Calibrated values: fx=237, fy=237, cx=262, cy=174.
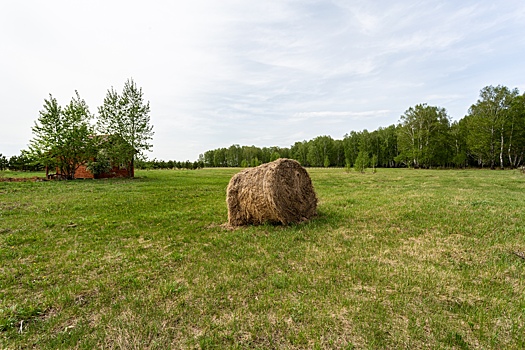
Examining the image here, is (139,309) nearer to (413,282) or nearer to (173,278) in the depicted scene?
(173,278)

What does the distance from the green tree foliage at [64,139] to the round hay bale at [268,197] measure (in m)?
25.8

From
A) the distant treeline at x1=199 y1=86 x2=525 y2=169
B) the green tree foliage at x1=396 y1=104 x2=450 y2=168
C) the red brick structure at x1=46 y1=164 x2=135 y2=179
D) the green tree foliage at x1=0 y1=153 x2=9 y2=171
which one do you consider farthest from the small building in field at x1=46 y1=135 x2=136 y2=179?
the green tree foliage at x1=396 y1=104 x2=450 y2=168

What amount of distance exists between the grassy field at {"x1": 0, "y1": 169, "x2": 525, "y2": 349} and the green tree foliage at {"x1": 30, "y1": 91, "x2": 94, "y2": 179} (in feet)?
69.9

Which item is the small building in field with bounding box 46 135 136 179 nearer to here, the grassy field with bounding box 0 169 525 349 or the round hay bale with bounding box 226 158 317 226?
the grassy field with bounding box 0 169 525 349

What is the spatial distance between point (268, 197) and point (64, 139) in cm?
2768

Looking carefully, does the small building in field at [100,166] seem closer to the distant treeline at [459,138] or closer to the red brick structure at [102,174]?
the red brick structure at [102,174]

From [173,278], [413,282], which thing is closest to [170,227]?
[173,278]

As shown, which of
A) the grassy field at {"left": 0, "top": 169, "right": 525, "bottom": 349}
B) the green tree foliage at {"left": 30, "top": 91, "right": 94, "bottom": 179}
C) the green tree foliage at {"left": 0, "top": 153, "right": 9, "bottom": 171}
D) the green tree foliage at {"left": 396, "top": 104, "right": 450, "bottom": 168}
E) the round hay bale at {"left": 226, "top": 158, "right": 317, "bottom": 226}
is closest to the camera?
the grassy field at {"left": 0, "top": 169, "right": 525, "bottom": 349}

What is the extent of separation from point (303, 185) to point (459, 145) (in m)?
65.5

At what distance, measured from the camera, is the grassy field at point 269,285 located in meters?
2.96

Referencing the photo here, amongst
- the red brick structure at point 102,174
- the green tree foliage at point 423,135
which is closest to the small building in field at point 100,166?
the red brick structure at point 102,174

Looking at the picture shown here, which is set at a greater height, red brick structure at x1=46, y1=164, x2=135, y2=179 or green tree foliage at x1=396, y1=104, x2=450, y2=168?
green tree foliage at x1=396, y1=104, x2=450, y2=168

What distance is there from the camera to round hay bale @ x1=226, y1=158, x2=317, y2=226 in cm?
771

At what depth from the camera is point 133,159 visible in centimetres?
3014
